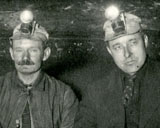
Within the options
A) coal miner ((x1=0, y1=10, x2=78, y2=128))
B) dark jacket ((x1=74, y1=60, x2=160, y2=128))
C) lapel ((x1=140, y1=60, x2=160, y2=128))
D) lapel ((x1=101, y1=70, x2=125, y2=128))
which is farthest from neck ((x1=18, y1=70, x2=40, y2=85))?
lapel ((x1=140, y1=60, x2=160, y2=128))

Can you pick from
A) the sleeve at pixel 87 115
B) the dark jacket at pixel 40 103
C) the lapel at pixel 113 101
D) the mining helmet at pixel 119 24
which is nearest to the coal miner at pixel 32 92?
the dark jacket at pixel 40 103

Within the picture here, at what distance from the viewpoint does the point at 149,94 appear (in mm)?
3033

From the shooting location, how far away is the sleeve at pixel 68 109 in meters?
3.59

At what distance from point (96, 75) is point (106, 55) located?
294mm

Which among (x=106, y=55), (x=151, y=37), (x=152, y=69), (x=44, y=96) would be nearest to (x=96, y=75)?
(x=106, y=55)

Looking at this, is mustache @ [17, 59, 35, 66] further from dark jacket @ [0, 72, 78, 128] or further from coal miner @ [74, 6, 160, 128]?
coal miner @ [74, 6, 160, 128]

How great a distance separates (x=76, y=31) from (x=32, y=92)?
4.93 feet

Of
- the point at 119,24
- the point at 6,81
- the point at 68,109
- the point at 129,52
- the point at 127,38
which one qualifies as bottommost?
the point at 68,109

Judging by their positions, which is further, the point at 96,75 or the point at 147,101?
the point at 96,75

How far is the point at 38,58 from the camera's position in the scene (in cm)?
352

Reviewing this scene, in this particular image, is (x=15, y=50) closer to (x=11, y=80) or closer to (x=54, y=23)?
(x=11, y=80)

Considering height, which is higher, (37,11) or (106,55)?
(37,11)

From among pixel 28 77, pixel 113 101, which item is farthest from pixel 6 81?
pixel 113 101

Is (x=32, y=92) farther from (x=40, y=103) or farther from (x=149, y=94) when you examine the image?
(x=149, y=94)
